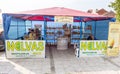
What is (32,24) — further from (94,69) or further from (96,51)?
(94,69)

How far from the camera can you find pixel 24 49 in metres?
9.90

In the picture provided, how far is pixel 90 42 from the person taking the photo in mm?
10500

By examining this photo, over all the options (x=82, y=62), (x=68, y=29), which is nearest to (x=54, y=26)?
(x=68, y=29)

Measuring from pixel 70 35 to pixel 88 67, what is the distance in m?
7.05

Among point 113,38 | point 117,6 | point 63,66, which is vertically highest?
point 117,6

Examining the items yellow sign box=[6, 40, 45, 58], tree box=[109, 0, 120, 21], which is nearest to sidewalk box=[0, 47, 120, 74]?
yellow sign box=[6, 40, 45, 58]

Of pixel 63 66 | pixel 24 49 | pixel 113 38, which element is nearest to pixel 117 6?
pixel 113 38

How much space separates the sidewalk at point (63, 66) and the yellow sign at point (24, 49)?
0.43 metres

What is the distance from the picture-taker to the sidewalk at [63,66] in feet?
25.2

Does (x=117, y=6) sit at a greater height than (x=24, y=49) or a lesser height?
greater

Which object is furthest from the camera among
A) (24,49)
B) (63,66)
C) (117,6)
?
(117,6)

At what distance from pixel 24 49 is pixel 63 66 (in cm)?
245

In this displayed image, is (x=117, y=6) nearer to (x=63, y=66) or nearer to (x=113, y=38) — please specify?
(x=113, y=38)

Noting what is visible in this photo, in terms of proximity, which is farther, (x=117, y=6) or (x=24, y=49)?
(x=117, y=6)
